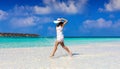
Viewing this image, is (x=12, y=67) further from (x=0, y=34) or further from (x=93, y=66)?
(x=0, y=34)

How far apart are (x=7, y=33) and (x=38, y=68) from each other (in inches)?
3600

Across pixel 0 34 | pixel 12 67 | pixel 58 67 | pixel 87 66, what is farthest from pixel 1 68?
pixel 0 34

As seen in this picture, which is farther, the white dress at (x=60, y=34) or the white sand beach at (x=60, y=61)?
the white dress at (x=60, y=34)

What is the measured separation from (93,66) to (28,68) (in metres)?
2.14

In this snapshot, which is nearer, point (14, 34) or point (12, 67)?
point (12, 67)

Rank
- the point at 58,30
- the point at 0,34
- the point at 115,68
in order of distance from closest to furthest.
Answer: the point at 115,68
the point at 58,30
the point at 0,34

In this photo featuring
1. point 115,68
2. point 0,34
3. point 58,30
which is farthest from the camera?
point 0,34

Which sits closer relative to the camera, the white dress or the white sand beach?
the white sand beach

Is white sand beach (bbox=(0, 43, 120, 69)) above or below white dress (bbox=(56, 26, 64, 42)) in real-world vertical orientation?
below

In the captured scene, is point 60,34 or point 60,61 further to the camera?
point 60,34

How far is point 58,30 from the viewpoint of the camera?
1252 centimetres

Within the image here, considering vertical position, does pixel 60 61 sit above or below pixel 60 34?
below

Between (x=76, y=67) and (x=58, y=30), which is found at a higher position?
(x=58, y=30)

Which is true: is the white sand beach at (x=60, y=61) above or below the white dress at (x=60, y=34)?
below
